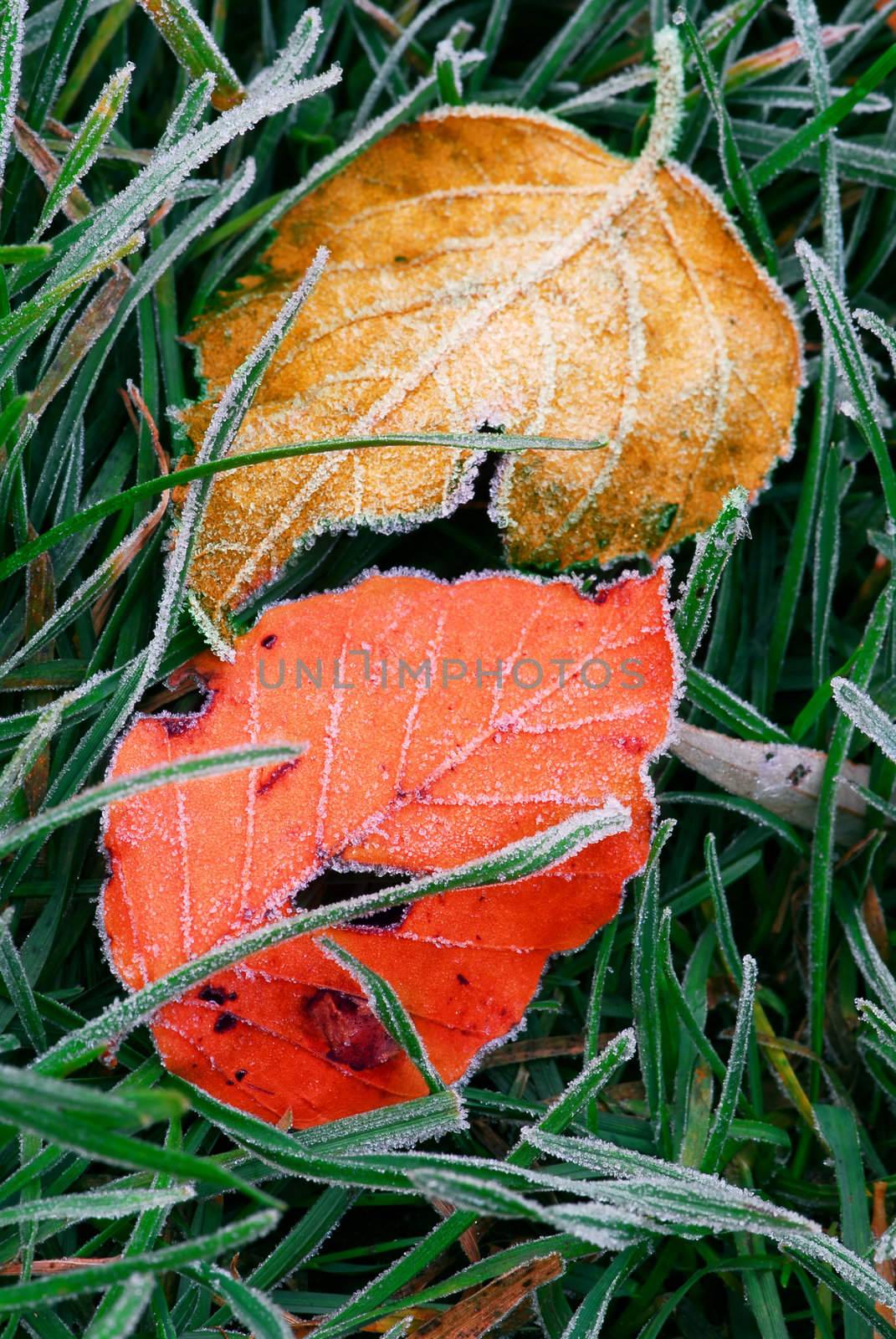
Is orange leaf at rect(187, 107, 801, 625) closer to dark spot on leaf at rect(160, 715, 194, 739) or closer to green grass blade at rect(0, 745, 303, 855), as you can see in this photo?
dark spot on leaf at rect(160, 715, 194, 739)

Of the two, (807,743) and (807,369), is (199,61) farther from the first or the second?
(807,743)

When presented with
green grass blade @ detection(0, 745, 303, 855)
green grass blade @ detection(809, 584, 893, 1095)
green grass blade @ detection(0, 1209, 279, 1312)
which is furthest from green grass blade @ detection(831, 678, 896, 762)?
green grass blade @ detection(0, 1209, 279, 1312)

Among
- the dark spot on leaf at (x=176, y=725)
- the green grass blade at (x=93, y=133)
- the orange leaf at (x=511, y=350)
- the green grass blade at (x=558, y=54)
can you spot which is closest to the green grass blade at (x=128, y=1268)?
the dark spot on leaf at (x=176, y=725)

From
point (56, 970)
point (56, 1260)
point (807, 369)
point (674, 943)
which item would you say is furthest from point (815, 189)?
point (56, 1260)

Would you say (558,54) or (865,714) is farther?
(558,54)

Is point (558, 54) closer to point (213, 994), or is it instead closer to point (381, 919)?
point (381, 919)

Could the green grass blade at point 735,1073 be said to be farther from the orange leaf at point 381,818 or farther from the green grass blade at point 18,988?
the green grass blade at point 18,988

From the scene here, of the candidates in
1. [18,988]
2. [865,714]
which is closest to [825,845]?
[865,714]
